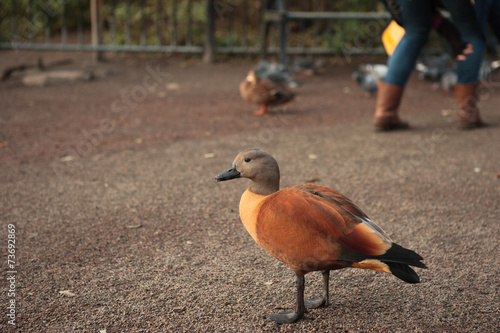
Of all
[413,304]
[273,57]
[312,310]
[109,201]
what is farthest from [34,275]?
[273,57]

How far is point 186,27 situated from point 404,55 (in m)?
7.60

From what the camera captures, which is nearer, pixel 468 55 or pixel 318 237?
pixel 318 237

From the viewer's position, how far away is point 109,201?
4398 millimetres

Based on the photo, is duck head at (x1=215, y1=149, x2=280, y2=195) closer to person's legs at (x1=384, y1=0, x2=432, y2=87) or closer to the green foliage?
person's legs at (x1=384, y1=0, x2=432, y2=87)

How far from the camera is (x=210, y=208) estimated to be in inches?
168

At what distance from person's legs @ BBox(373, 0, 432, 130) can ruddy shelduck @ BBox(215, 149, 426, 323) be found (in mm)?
3518

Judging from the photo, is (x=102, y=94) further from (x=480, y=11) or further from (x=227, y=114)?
(x=480, y=11)

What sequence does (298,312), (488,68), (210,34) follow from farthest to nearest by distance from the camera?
(210,34) → (488,68) → (298,312)

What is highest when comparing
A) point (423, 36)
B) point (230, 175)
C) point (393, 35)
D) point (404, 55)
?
point (423, 36)

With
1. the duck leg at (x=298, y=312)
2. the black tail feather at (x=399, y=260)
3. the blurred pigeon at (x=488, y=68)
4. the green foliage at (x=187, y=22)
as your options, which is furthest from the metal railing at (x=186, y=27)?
the black tail feather at (x=399, y=260)

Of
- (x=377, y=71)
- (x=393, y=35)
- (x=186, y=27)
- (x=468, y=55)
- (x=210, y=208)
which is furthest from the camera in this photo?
(x=186, y=27)

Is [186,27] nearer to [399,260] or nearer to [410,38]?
[410,38]

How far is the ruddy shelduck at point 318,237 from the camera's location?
248 cm

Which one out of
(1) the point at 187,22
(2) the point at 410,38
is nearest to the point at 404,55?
(2) the point at 410,38
